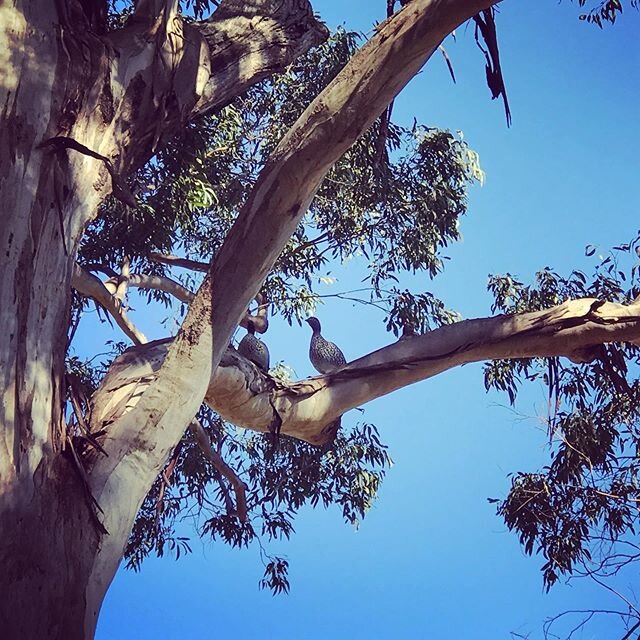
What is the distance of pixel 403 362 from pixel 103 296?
2.07 metres

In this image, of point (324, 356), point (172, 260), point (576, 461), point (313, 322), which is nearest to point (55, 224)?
point (324, 356)

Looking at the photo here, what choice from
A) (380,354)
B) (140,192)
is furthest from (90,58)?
(140,192)

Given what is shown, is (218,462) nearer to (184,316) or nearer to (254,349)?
(184,316)

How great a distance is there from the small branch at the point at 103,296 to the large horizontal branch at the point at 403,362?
5.42 ft

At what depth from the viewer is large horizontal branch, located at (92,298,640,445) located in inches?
106

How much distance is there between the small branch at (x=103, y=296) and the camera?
427cm

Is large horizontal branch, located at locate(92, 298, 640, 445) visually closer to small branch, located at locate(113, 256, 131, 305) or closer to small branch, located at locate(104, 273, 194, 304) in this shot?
small branch, located at locate(113, 256, 131, 305)

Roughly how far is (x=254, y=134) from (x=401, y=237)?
4.12ft

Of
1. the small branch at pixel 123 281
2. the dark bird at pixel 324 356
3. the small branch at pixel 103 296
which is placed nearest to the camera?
the small branch at pixel 103 296

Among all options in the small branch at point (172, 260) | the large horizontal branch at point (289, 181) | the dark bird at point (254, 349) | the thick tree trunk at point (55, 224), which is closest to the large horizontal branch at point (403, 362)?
the large horizontal branch at point (289, 181)

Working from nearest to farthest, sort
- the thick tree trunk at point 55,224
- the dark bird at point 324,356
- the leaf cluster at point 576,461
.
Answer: the thick tree trunk at point 55,224 → the leaf cluster at point 576,461 → the dark bird at point 324,356

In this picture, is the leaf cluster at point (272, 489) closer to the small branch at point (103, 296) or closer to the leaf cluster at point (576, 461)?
the small branch at point (103, 296)

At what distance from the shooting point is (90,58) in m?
2.30

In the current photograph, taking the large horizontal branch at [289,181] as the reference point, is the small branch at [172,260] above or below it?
above
